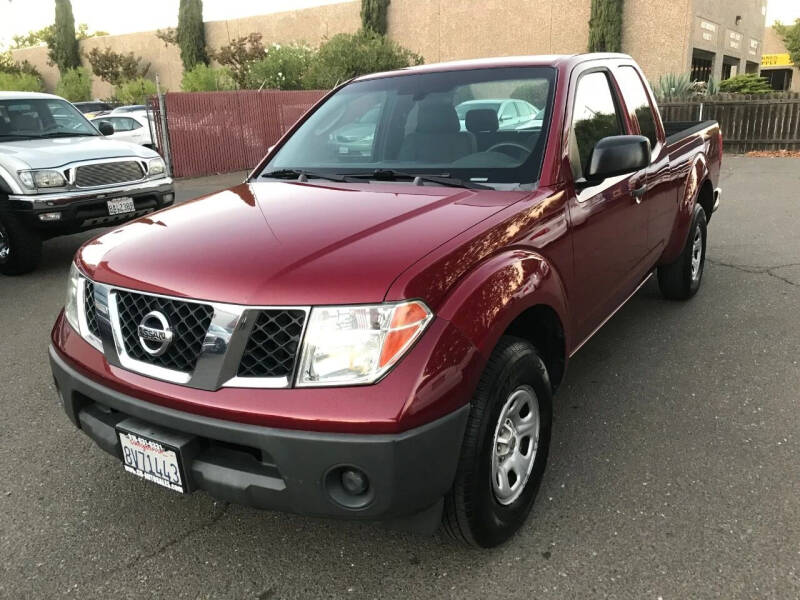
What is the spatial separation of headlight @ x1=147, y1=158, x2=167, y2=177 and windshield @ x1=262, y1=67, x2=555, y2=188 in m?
3.94

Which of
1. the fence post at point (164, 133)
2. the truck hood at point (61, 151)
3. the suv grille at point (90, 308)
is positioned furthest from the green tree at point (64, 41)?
the suv grille at point (90, 308)

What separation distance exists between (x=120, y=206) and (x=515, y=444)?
5.45 metres

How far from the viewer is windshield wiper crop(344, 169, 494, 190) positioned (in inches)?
110

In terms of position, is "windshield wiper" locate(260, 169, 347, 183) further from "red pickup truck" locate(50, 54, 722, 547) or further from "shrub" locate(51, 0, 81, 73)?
"shrub" locate(51, 0, 81, 73)

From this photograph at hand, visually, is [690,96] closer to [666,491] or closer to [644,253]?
[644,253]

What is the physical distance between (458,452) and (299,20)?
36628mm

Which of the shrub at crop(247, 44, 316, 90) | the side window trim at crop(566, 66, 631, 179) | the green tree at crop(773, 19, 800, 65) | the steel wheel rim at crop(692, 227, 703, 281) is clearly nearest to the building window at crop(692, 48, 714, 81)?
the shrub at crop(247, 44, 316, 90)

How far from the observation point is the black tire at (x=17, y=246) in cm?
628

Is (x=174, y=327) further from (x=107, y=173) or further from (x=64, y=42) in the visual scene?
(x=64, y=42)

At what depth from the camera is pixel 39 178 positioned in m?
6.21

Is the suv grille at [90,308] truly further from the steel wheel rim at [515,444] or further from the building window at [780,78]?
the building window at [780,78]

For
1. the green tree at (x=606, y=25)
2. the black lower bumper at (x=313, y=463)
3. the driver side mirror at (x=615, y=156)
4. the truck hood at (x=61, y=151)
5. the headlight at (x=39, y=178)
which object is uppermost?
the green tree at (x=606, y=25)

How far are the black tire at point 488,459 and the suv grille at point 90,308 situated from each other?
134cm

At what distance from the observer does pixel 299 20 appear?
3491 cm
